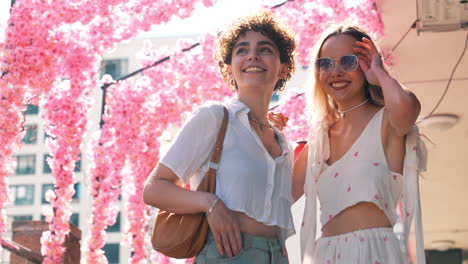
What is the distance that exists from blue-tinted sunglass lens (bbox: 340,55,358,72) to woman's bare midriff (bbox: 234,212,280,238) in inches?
27.8

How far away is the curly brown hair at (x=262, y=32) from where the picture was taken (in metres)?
3.11

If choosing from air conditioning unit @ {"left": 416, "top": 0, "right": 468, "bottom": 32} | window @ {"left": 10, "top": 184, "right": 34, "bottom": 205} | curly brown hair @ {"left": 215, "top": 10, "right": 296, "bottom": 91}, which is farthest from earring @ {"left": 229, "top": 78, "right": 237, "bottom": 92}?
window @ {"left": 10, "top": 184, "right": 34, "bottom": 205}

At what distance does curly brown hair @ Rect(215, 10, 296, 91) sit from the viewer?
3113 mm

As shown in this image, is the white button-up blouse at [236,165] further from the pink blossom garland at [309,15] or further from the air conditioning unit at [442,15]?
the pink blossom garland at [309,15]

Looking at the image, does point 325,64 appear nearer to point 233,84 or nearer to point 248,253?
point 233,84

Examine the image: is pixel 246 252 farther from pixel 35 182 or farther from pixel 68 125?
pixel 35 182

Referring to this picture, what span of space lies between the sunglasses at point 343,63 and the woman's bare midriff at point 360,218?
540mm

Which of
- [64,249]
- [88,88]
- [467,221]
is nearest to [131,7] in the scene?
[88,88]

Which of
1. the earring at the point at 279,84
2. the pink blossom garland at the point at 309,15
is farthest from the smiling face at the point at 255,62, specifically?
the pink blossom garland at the point at 309,15

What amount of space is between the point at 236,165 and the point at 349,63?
0.63 metres

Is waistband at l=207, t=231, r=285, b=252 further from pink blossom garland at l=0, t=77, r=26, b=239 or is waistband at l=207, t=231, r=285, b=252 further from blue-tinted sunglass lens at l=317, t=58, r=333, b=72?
pink blossom garland at l=0, t=77, r=26, b=239

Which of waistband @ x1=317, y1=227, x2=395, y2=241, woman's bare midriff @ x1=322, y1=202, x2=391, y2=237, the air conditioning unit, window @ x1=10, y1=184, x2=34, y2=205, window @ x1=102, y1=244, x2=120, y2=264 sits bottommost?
window @ x1=102, y1=244, x2=120, y2=264

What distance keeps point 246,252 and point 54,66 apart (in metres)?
5.73

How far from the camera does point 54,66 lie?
26.2 feet
